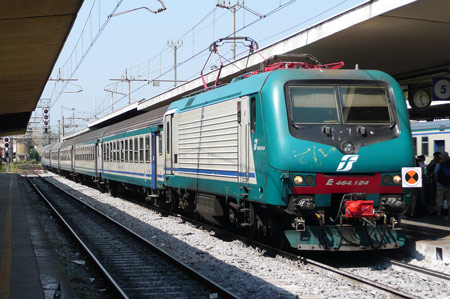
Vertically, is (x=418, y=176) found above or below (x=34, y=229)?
above

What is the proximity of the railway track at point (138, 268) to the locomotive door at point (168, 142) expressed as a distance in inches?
74.7

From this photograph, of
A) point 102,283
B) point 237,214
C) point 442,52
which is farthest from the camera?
point 442,52

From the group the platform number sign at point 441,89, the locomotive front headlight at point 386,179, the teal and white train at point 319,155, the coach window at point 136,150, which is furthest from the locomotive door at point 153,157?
the locomotive front headlight at point 386,179

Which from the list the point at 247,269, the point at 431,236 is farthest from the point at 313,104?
the point at 431,236

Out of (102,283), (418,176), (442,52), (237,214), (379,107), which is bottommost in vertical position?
(102,283)

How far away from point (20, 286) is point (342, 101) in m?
5.37

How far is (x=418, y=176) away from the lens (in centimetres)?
887

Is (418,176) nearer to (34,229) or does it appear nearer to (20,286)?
(20,286)

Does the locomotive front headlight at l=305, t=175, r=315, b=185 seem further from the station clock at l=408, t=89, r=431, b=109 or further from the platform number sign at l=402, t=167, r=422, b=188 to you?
the station clock at l=408, t=89, r=431, b=109

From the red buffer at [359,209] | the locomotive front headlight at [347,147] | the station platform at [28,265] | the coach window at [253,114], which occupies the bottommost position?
the station platform at [28,265]

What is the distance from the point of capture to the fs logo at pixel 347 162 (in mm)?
8820

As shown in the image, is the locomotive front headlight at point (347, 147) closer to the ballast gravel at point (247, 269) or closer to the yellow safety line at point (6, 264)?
the ballast gravel at point (247, 269)

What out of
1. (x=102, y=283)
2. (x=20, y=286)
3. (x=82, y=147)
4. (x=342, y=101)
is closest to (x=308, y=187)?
(x=342, y=101)

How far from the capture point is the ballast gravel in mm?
7438
